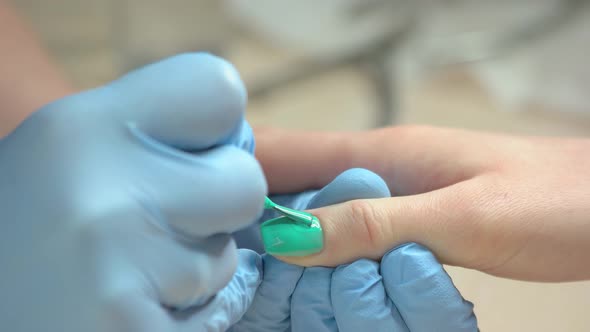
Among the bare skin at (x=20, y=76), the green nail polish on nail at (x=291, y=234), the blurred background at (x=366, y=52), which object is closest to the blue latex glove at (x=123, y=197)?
the green nail polish on nail at (x=291, y=234)

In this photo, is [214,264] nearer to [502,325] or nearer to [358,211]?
[358,211]

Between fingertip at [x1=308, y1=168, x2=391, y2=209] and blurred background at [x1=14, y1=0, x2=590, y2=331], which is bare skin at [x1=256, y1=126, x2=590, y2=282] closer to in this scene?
fingertip at [x1=308, y1=168, x2=391, y2=209]

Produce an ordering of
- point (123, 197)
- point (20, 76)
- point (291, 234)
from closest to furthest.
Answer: point (123, 197), point (291, 234), point (20, 76)

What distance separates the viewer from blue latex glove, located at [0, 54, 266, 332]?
379 mm

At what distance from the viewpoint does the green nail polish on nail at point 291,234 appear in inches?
19.3

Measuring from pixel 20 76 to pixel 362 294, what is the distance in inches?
21.0

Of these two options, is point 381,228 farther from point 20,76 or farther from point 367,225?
point 20,76

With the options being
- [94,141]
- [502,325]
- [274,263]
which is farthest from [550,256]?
[94,141]

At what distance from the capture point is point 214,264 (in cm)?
41

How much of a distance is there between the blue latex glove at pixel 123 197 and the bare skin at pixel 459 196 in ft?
0.45

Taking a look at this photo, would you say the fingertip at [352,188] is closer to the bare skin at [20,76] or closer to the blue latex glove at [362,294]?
the blue latex glove at [362,294]

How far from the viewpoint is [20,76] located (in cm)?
76

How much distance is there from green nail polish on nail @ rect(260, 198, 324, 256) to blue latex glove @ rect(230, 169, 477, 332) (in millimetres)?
30

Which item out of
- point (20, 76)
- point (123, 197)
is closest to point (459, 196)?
point (123, 197)
